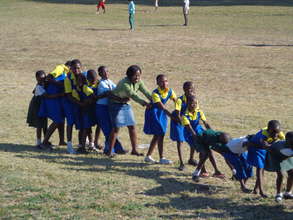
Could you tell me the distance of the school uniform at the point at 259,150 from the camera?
7672 millimetres

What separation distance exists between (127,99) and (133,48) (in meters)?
15.2

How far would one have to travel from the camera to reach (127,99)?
935 centimetres

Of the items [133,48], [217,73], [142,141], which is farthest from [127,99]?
[133,48]

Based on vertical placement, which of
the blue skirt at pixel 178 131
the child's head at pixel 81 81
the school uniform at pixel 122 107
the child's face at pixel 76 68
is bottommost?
the blue skirt at pixel 178 131

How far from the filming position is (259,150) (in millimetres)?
7797

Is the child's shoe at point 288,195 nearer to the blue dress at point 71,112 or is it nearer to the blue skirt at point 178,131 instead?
the blue skirt at point 178,131

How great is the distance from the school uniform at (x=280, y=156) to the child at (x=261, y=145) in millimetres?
110

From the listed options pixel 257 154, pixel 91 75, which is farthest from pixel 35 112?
pixel 257 154

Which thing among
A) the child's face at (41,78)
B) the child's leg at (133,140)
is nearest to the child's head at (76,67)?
the child's face at (41,78)

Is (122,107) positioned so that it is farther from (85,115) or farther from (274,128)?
(274,128)

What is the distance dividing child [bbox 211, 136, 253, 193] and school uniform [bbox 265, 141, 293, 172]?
0.39 m

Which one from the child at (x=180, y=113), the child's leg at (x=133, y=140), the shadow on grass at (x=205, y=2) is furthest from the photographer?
the shadow on grass at (x=205, y=2)

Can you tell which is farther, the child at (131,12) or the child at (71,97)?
the child at (131,12)

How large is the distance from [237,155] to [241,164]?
147mm
